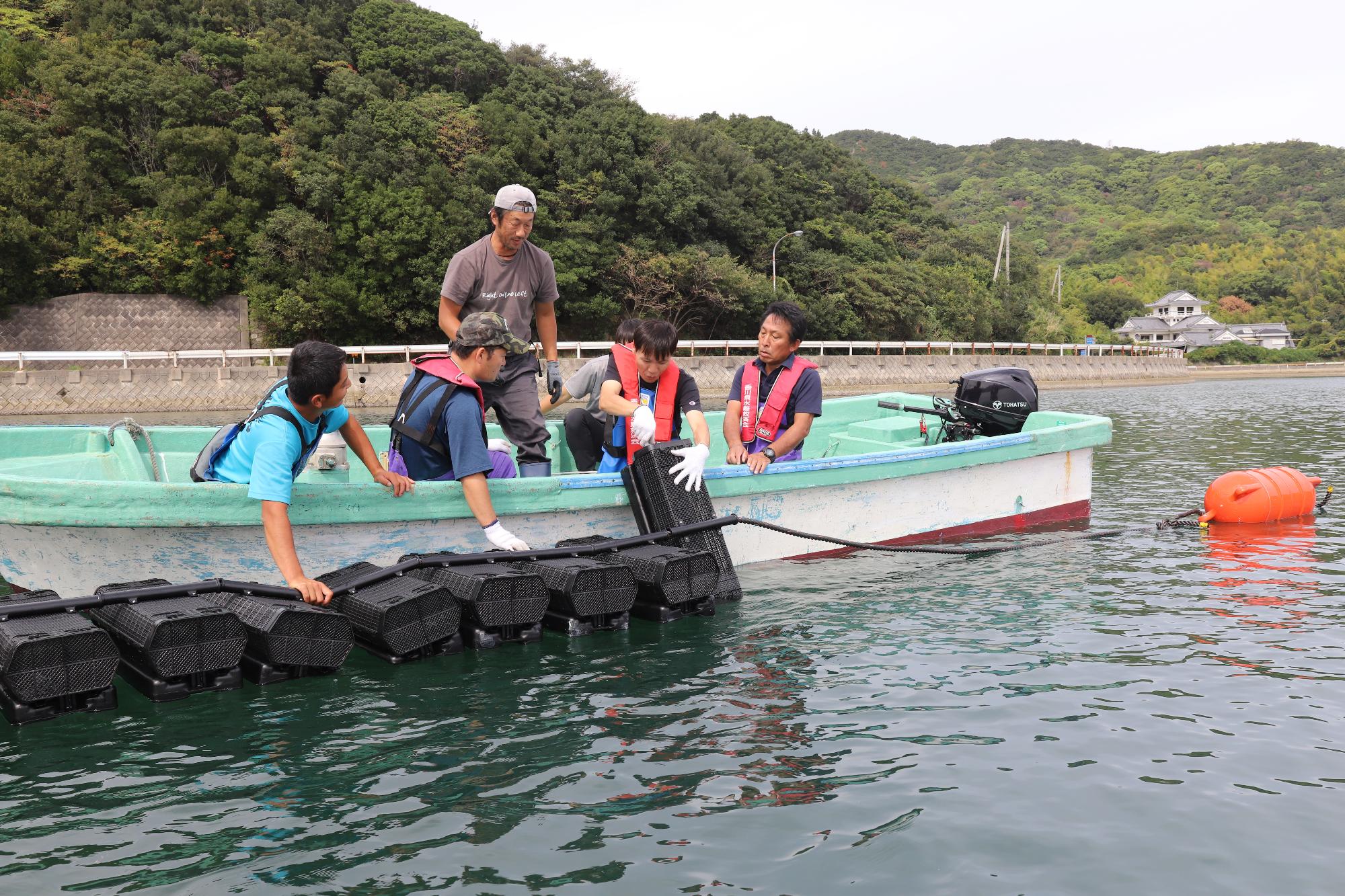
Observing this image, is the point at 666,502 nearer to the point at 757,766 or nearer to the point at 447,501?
the point at 447,501

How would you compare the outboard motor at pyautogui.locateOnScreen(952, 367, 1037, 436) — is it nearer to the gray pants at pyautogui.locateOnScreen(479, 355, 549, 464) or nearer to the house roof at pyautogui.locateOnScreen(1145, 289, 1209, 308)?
the gray pants at pyautogui.locateOnScreen(479, 355, 549, 464)

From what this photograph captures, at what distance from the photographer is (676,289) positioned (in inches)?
1719

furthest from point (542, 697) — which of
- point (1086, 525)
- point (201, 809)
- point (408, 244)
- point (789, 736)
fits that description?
point (408, 244)

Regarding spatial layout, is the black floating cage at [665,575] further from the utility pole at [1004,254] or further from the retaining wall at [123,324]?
the utility pole at [1004,254]

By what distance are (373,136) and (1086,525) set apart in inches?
1485

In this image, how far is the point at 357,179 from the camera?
126ft

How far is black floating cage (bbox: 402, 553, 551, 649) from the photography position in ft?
18.0

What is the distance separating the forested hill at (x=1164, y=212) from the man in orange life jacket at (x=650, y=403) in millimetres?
95310

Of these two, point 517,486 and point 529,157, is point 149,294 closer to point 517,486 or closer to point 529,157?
point 529,157

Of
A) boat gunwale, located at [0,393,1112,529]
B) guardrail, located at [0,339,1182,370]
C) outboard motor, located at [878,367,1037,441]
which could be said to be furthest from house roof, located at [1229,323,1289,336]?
boat gunwale, located at [0,393,1112,529]

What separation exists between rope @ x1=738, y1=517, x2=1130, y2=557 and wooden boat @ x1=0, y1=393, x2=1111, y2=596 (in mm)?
154

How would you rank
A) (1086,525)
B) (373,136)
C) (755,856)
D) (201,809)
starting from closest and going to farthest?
(755,856) → (201,809) → (1086,525) → (373,136)

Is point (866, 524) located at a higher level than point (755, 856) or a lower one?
higher

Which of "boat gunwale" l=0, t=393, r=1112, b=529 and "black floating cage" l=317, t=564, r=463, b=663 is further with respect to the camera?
"black floating cage" l=317, t=564, r=463, b=663
